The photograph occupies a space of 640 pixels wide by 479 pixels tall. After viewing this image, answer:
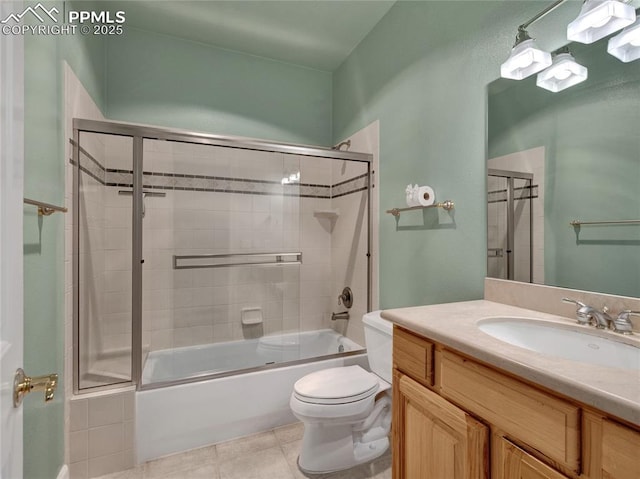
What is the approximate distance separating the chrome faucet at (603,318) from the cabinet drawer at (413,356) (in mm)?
484

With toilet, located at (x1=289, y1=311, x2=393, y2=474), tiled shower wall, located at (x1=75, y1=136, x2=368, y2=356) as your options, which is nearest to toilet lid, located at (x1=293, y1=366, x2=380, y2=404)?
toilet, located at (x1=289, y1=311, x2=393, y2=474)

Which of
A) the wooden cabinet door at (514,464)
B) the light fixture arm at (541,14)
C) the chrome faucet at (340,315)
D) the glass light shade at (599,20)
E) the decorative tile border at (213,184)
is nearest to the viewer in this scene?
the wooden cabinet door at (514,464)

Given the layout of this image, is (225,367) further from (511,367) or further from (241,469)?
(511,367)

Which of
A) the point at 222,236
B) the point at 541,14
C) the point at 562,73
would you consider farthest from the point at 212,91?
the point at 562,73

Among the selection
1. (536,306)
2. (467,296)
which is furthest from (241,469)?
(536,306)

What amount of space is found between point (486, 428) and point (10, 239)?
1.10 m

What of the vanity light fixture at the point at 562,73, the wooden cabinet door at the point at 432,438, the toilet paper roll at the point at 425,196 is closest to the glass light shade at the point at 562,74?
the vanity light fixture at the point at 562,73

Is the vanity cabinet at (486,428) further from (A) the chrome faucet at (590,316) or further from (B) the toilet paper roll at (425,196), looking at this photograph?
(B) the toilet paper roll at (425,196)

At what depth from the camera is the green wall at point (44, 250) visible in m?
1.12

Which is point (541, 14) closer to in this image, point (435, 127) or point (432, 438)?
point (435, 127)

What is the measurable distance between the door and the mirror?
152cm

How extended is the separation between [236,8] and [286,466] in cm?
282

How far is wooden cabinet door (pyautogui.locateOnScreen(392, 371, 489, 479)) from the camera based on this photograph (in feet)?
2.59

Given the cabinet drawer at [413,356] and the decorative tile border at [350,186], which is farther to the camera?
the decorative tile border at [350,186]
